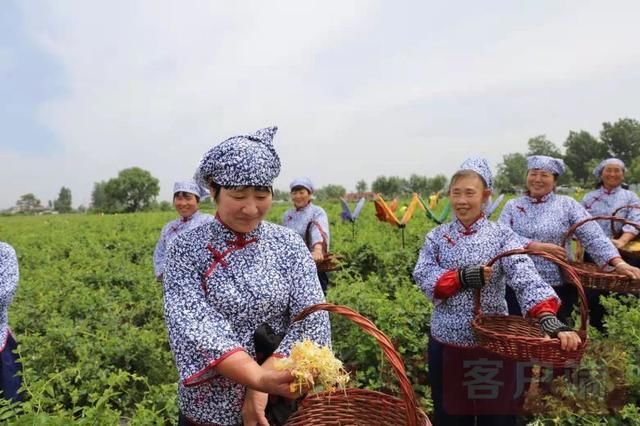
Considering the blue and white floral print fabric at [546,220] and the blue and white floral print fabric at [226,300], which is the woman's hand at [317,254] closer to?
the blue and white floral print fabric at [546,220]

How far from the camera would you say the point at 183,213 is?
447cm

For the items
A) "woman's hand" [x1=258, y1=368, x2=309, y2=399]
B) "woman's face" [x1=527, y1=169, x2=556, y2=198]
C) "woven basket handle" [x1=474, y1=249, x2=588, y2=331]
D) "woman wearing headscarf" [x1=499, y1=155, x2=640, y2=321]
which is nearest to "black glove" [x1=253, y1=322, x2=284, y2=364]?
"woman's hand" [x1=258, y1=368, x2=309, y2=399]

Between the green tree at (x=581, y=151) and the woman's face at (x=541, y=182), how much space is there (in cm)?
7509

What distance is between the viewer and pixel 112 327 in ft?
14.4

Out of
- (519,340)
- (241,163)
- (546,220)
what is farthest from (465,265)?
(546,220)

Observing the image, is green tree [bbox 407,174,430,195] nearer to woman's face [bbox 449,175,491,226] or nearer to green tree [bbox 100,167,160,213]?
green tree [bbox 100,167,160,213]

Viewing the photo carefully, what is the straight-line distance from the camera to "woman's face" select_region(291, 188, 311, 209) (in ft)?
16.6

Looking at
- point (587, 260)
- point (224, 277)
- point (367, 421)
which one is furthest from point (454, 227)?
point (587, 260)

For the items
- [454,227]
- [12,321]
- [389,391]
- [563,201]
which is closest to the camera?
[454,227]

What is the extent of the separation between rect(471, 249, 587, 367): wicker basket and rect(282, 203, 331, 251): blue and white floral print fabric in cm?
259

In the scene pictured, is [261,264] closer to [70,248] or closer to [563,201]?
[563,201]

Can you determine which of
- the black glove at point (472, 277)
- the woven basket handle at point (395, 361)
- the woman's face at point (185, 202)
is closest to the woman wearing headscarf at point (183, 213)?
the woman's face at point (185, 202)

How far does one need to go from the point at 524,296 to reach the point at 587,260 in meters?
2.75

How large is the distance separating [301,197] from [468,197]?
2797 mm
